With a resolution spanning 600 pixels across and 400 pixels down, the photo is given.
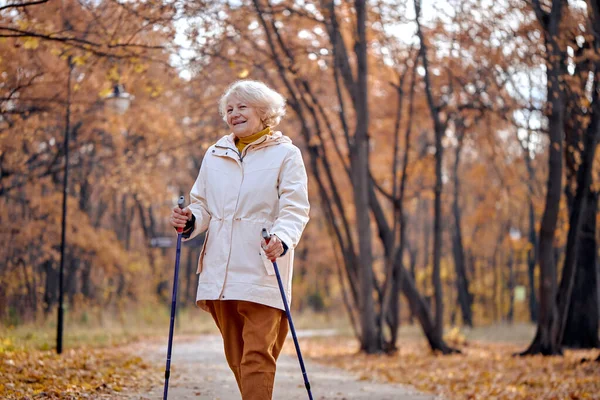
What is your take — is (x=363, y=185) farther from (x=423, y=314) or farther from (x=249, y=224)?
(x=249, y=224)

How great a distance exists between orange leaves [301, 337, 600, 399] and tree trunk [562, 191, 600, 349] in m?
0.73

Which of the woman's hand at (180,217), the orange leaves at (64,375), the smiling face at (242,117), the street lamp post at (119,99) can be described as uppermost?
the street lamp post at (119,99)

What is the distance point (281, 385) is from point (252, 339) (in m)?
4.36

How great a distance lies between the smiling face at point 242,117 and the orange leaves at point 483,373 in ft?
14.2

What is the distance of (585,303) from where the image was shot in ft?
50.3

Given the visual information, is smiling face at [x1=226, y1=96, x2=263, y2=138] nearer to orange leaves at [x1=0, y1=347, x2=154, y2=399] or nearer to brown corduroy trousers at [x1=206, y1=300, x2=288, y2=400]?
brown corduroy trousers at [x1=206, y1=300, x2=288, y2=400]

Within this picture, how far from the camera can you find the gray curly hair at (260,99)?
4.62 metres

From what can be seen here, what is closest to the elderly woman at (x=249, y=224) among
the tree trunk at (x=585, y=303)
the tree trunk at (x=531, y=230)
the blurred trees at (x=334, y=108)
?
the blurred trees at (x=334, y=108)

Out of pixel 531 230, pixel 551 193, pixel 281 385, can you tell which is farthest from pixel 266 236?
pixel 531 230

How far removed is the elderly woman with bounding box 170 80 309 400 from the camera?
4312 mm

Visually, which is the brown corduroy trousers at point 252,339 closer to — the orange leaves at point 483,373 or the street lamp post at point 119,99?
the orange leaves at point 483,373

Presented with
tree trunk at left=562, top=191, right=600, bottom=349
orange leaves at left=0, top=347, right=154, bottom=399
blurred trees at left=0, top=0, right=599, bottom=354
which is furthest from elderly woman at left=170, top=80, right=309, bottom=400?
tree trunk at left=562, top=191, right=600, bottom=349

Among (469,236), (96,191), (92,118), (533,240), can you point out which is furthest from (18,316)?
(469,236)

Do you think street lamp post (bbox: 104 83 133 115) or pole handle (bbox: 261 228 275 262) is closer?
pole handle (bbox: 261 228 275 262)
